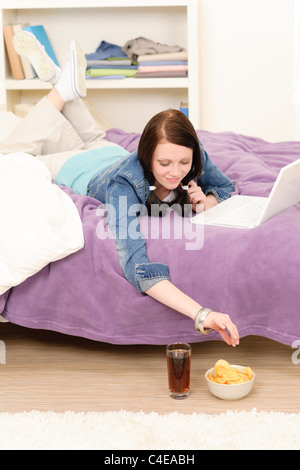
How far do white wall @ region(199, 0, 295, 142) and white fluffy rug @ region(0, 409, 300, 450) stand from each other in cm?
285

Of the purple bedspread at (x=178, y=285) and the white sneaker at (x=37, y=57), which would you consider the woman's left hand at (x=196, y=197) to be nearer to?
the purple bedspread at (x=178, y=285)

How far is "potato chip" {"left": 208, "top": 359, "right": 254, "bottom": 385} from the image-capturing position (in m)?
1.70

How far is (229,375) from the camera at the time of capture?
5.58 feet

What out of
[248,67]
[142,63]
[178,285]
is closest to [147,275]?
[178,285]

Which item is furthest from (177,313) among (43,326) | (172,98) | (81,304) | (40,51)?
(172,98)

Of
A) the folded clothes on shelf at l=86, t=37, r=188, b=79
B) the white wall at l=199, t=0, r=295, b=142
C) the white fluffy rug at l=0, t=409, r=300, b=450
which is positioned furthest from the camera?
the white wall at l=199, t=0, r=295, b=142

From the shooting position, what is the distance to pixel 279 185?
5.64 ft

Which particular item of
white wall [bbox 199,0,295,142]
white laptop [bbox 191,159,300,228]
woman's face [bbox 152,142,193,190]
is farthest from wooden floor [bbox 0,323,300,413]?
white wall [bbox 199,0,295,142]

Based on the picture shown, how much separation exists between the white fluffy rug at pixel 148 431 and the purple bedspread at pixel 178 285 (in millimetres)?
286

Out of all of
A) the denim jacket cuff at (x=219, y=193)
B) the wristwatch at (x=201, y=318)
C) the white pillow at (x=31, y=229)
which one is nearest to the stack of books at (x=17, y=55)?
the denim jacket cuff at (x=219, y=193)

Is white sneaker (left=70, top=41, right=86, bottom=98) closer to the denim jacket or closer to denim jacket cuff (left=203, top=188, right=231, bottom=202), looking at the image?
the denim jacket

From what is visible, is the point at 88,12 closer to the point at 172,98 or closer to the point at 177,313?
the point at 172,98

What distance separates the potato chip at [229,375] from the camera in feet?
5.56

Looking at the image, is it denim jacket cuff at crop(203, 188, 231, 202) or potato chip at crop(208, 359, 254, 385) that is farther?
denim jacket cuff at crop(203, 188, 231, 202)
